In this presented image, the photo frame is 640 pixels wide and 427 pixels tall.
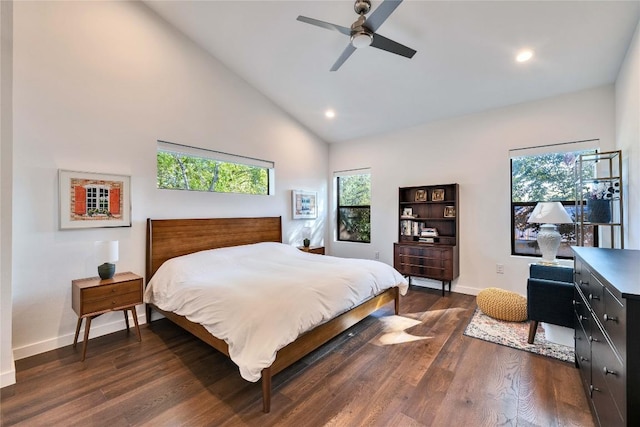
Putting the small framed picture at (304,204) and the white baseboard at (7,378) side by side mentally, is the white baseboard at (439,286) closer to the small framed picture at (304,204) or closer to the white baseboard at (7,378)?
the small framed picture at (304,204)

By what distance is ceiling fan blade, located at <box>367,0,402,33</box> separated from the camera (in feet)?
6.22

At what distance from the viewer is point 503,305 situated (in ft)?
10.1

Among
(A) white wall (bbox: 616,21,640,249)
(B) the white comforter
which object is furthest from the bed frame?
(A) white wall (bbox: 616,21,640,249)

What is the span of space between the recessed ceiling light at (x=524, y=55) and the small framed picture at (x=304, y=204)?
348 centimetres

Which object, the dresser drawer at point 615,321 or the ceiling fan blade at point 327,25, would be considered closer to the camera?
the dresser drawer at point 615,321

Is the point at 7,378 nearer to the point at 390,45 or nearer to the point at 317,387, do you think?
the point at 317,387

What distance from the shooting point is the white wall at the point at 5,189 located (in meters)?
1.98

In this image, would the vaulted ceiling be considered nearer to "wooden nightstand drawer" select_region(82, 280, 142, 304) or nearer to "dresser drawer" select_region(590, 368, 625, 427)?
"dresser drawer" select_region(590, 368, 625, 427)

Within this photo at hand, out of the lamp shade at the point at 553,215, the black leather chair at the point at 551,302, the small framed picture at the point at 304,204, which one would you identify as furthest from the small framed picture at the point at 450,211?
the small framed picture at the point at 304,204

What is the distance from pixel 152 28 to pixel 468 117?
4374mm

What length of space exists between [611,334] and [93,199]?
13.0 feet

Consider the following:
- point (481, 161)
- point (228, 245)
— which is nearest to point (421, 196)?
point (481, 161)

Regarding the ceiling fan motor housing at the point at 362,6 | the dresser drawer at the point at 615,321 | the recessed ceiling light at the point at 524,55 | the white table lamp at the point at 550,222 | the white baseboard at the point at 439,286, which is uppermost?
the ceiling fan motor housing at the point at 362,6

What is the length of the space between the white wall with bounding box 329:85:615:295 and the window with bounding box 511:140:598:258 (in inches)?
3.9
